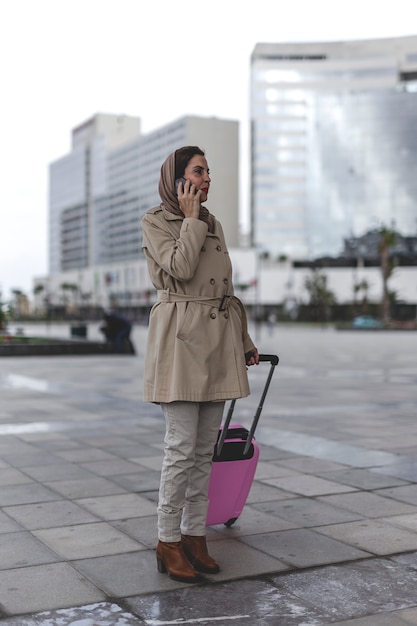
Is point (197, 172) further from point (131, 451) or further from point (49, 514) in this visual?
point (131, 451)

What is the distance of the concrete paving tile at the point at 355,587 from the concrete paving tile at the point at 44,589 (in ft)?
2.81

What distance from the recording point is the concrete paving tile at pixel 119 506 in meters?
4.75

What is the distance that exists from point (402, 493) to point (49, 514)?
91.3 inches

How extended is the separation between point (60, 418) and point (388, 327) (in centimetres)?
5650

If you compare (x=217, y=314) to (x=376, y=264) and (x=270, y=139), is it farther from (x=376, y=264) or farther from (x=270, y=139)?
(x=270, y=139)

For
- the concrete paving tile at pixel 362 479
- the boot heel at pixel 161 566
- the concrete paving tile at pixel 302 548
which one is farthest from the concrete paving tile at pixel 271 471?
the boot heel at pixel 161 566

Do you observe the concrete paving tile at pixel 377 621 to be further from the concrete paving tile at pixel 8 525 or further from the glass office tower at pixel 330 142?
the glass office tower at pixel 330 142

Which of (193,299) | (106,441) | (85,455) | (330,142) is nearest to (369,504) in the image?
(193,299)

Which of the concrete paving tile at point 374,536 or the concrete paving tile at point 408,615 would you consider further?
the concrete paving tile at point 374,536

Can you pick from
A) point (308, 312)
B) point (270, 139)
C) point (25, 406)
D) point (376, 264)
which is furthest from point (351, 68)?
point (25, 406)

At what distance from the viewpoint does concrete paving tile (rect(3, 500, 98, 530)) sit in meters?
4.54

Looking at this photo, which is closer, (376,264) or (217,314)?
(217,314)

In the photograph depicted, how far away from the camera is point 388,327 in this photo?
2495 inches

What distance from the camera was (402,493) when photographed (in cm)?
535
